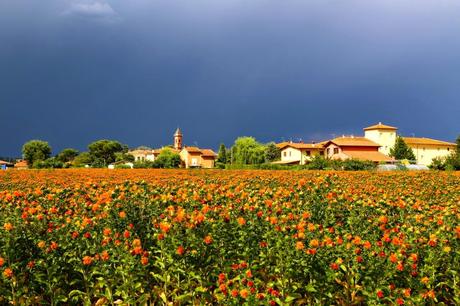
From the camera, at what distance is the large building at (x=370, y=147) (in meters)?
66.9

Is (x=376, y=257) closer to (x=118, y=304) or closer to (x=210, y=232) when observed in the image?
(x=210, y=232)

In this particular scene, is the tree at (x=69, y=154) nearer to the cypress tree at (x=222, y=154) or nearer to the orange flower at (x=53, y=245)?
the cypress tree at (x=222, y=154)

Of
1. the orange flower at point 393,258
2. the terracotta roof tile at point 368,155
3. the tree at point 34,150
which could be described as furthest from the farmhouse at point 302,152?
the orange flower at point 393,258

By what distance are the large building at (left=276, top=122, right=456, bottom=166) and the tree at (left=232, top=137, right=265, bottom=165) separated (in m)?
4.35

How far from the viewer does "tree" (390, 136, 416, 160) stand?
72812mm

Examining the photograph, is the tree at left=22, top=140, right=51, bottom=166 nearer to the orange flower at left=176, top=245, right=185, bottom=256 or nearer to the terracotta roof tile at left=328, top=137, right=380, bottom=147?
the terracotta roof tile at left=328, top=137, right=380, bottom=147

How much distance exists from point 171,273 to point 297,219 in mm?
1714

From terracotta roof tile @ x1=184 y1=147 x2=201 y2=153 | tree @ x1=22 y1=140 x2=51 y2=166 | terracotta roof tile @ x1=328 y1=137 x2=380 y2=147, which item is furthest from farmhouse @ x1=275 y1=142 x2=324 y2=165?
tree @ x1=22 y1=140 x2=51 y2=166

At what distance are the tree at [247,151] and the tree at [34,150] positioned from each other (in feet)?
146

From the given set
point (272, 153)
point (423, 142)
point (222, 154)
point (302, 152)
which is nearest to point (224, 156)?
point (222, 154)

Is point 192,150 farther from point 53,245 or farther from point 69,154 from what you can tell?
point 53,245

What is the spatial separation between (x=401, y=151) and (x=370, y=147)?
8.09m

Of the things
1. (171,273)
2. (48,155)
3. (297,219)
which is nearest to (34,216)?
(171,273)

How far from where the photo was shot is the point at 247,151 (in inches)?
3068
